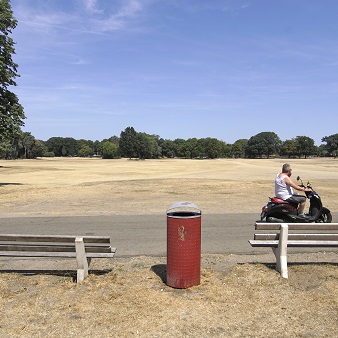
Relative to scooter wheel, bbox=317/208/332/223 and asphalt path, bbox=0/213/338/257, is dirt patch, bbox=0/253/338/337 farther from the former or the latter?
scooter wheel, bbox=317/208/332/223

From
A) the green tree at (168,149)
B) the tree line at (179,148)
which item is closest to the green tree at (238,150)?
the tree line at (179,148)

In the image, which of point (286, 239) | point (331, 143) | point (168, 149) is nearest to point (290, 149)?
point (331, 143)

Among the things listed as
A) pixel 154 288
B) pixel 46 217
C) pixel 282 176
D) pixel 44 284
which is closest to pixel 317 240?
pixel 154 288

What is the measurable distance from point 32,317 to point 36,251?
4.53 ft

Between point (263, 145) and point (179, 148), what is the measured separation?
3971cm

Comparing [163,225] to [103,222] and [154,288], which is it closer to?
[103,222]

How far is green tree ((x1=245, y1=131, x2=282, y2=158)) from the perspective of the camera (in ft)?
567

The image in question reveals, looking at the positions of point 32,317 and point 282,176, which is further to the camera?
point 282,176

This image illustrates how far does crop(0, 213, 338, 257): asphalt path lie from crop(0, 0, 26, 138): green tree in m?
11.7

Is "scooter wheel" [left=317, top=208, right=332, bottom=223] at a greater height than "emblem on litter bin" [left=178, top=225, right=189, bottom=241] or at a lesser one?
lesser

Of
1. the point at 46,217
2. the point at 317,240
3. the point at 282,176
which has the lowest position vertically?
the point at 46,217

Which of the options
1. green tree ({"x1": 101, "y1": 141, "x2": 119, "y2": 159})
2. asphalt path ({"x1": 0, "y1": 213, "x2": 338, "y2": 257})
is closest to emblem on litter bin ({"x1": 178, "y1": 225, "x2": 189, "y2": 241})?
asphalt path ({"x1": 0, "y1": 213, "x2": 338, "y2": 257})

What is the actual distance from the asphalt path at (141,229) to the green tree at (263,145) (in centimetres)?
16575

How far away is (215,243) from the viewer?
7.96 meters
